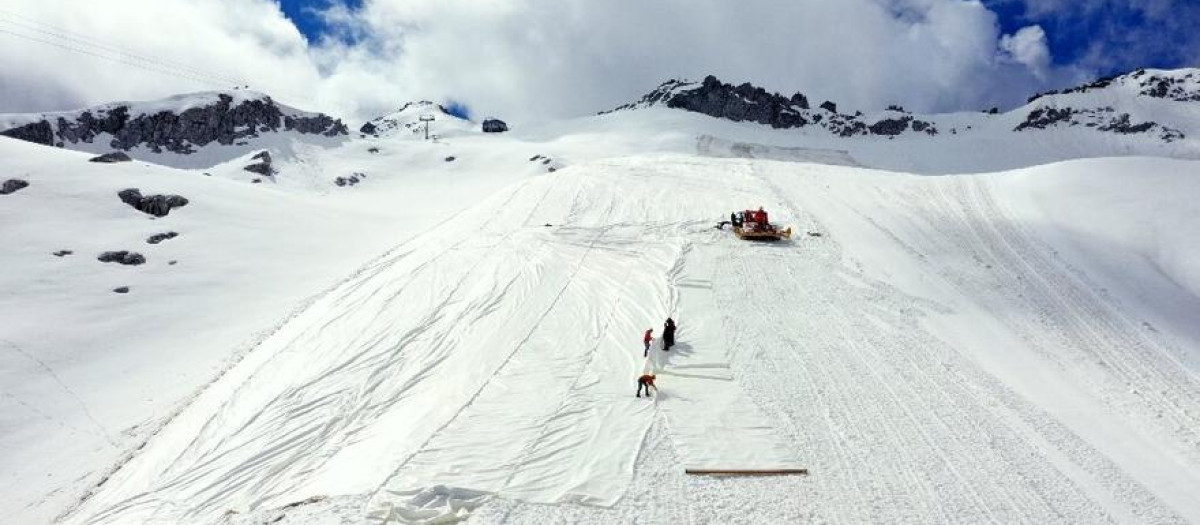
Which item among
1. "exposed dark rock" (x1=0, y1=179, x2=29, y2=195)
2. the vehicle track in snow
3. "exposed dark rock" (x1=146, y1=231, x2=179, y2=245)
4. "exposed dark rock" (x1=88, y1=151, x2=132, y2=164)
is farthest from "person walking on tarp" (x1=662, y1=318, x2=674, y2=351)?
"exposed dark rock" (x1=88, y1=151, x2=132, y2=164)

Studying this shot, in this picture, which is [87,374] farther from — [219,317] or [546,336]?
[546,336]

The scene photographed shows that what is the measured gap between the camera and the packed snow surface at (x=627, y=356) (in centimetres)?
1317

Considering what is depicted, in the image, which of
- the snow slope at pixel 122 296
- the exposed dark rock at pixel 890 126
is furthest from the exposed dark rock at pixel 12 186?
the exposed dark rock at pixel 890 126

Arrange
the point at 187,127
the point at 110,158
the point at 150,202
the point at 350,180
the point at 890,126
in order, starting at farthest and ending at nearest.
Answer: the point at 890,126, the point at 187,127, the point at 350,180, the point at 110,158, the point at 150,202

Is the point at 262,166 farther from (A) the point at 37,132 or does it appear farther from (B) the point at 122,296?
(B) the point at 122,296

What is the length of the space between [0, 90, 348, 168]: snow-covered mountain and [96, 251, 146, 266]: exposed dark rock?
189 ft

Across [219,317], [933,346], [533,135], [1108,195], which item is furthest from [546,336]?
[533,135]

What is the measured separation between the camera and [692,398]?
53.7 ft

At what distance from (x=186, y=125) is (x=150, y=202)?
60449mm

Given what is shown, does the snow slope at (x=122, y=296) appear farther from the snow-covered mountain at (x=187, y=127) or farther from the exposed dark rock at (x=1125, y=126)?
the exposed dark rock at (x=1125, y=126)

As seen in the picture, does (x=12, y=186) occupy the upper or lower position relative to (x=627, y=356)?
upper

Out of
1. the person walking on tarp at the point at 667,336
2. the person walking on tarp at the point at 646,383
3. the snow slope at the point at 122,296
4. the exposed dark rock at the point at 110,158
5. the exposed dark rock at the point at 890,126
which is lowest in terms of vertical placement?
the snow slope at the point at 122,296

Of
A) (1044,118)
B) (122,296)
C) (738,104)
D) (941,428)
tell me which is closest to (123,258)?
(122,296)

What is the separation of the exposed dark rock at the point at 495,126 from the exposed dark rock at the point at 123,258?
318 ft
